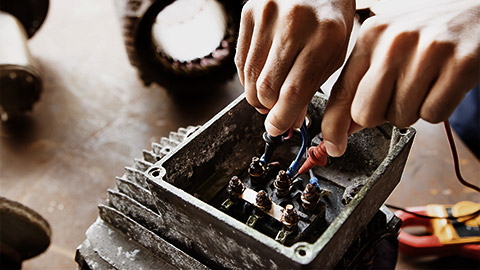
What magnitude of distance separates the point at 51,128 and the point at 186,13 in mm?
832

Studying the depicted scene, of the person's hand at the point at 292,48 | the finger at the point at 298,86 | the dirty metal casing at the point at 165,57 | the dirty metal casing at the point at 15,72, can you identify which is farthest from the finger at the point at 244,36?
the dirty metal casing at the point at 15,72

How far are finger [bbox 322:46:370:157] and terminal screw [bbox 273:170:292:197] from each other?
0.19 metres

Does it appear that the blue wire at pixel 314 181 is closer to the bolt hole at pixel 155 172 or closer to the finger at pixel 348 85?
the finger at pixel 348 85

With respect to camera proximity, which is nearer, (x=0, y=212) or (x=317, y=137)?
(x=317, y=137)

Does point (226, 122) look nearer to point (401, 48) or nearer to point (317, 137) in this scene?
point (317, 137)

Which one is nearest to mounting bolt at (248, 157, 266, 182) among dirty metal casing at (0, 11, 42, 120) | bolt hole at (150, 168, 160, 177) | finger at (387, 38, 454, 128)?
bolt hole at (150, 168, 160, 177)

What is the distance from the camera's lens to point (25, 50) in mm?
1821

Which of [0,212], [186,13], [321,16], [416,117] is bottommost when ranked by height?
[0,212]

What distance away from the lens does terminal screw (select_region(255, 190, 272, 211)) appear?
817mm

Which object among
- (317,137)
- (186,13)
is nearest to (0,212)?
(317,137)

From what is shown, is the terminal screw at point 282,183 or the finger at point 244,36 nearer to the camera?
the finger at point 244,36

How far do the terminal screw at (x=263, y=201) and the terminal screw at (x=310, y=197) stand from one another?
0.07 metres

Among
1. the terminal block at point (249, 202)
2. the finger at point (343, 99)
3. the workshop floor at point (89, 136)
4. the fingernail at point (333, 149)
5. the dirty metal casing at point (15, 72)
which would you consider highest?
the finger at point (343, 99)

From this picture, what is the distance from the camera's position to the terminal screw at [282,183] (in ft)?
2.86
